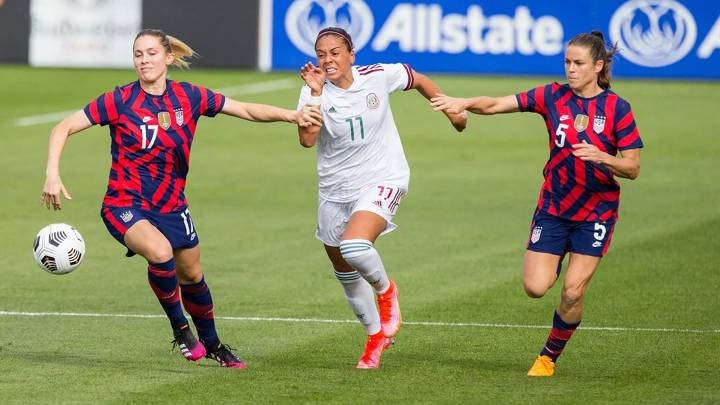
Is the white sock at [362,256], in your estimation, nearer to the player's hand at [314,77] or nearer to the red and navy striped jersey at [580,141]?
the player's hand at [314,77]

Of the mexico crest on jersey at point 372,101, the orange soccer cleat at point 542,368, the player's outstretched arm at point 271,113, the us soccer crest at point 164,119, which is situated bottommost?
the orange soccer cleat at point 542,368

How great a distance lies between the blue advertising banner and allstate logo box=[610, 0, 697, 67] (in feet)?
0.07

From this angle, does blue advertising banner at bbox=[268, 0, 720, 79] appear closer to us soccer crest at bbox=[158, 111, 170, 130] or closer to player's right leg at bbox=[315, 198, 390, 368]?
player's right leg at bbox=[315, 198, 390, 368]

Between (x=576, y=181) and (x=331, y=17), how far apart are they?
823 inches

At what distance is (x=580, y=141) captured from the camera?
9.07m

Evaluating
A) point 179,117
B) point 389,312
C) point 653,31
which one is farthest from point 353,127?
point 653,31

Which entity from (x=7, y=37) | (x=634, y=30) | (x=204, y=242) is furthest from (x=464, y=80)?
(x=204, y=242)

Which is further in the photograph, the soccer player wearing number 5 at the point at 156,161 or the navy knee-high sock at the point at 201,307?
the navy knee-high sock at the point at 201,307

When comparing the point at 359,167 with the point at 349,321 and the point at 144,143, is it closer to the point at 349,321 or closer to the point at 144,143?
the point at 144,143

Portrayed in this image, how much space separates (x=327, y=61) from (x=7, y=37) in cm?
2284

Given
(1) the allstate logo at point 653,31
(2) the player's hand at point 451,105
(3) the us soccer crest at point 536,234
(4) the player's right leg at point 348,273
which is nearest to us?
(3) the us soccer crest at point 536,234

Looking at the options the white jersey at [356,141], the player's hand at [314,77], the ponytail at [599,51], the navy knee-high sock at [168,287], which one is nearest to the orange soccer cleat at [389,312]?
the white jersey at [356,141]

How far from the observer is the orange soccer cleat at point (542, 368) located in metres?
Result: 9.13

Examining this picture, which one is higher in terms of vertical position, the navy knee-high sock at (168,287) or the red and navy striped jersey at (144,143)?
the red and navy striped jersey at (144,143)
